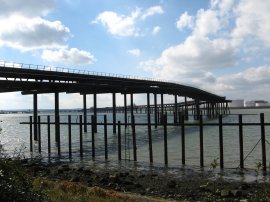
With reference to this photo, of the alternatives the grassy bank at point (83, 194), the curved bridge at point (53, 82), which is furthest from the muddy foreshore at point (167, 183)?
the curved bridge at point (53, 82)

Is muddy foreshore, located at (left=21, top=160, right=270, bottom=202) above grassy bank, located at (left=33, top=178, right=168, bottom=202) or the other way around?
the other way around

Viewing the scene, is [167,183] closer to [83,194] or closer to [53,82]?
[83,194]

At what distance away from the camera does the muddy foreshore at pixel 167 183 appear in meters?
14.2

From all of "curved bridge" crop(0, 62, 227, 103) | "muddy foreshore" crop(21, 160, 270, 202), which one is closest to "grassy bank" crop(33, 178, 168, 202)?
"muddy foreshore" crop(21, 160, 270, 202)

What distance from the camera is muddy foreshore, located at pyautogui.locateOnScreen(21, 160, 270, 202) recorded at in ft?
46.5

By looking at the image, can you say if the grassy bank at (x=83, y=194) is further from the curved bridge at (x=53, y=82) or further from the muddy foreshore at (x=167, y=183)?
the curved bridge at (x=53, y=82)

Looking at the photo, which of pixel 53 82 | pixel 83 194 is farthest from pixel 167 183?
pixel 53 82

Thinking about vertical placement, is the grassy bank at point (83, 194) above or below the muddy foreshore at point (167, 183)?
above

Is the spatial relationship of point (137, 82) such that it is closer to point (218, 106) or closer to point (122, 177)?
point (122, 177)

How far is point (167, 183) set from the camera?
17.0 metres

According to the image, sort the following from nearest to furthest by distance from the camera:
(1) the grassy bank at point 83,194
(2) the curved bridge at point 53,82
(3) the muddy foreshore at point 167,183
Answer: (1) the grassy bank at point 83,194 < (3) the muddy foreshore at point 167,183 < (2) the curved bridge at point 53,82

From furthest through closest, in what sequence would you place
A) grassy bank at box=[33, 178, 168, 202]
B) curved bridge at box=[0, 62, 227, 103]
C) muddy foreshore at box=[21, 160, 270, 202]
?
curved bridge at box=[0, 62, 227, 103]
muddy foreshore at box=[21, 160, 270, 202]
grassy bank at box=[33, 178, 168, 202]

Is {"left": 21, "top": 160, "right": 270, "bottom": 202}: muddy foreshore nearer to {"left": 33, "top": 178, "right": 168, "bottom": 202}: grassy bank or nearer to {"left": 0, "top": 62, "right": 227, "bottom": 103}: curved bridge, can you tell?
{"left": 33, "top": 178, "right": 168, "bottom": 202}: grassy bank

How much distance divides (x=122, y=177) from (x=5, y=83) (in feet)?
82.5
